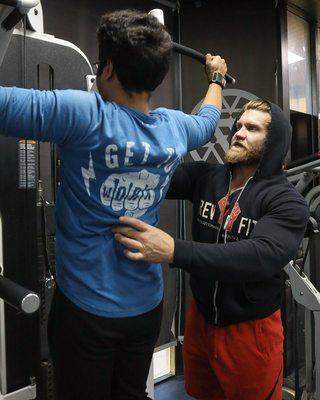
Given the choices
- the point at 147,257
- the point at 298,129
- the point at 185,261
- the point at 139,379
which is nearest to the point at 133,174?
the point at 147,257

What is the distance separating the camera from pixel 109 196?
1009mm

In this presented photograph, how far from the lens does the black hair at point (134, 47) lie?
3.06 ft

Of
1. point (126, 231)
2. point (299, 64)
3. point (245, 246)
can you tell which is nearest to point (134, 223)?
point (126, 231)

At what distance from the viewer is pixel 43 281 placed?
1.57 metres

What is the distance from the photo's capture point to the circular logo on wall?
9.95 feet

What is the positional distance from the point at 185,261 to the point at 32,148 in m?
0.70

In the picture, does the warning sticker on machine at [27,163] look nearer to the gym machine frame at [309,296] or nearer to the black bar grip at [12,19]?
the black bar grip at [12,19]

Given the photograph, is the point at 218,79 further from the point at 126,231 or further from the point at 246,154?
the point at 126,231

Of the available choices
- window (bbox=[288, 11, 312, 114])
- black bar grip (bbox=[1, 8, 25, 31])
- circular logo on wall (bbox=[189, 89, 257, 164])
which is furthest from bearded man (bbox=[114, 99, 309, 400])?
Result: window (bbox=[288, 11, 312, 114])

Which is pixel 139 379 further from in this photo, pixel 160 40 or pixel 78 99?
pixel 160 40

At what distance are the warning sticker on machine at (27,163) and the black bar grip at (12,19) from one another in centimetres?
64

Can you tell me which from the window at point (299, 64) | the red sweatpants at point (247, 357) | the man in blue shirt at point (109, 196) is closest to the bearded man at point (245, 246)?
the red sweatpants at point (247, 357)

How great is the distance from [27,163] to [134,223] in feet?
2.04

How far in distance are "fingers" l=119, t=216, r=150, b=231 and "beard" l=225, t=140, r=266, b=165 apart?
2.36 feet
